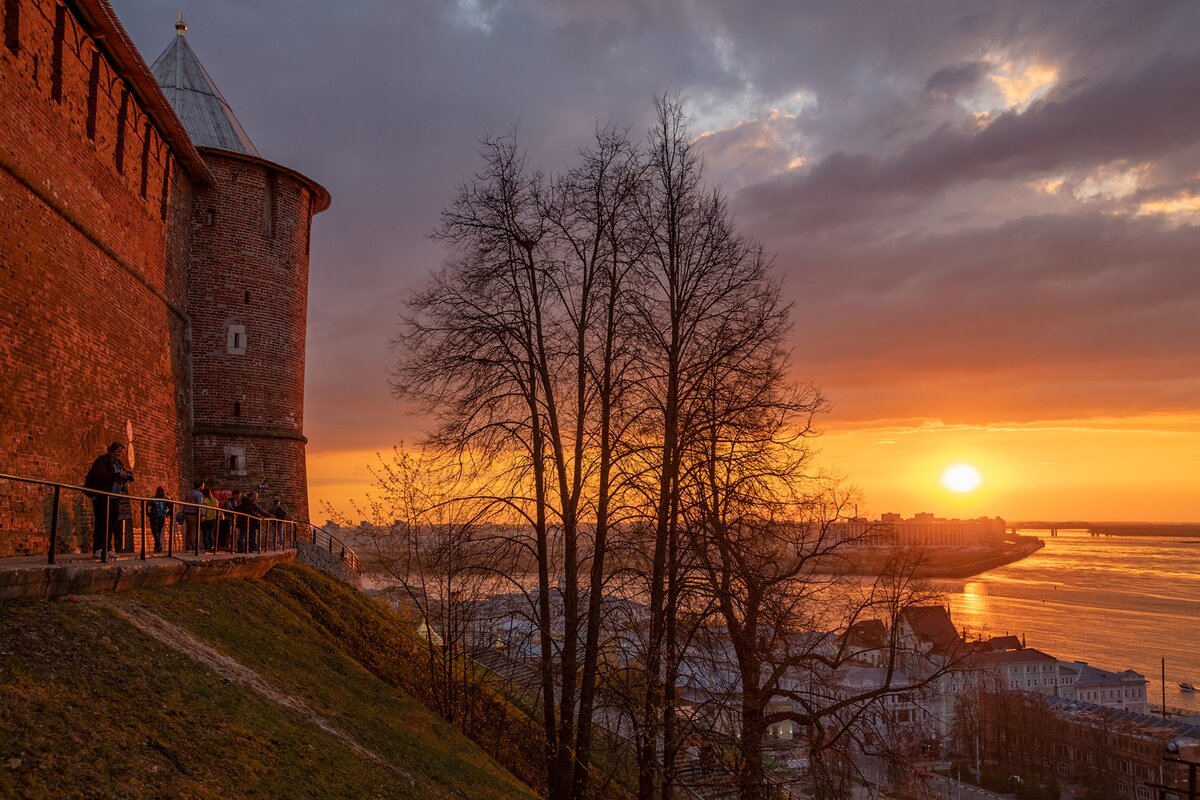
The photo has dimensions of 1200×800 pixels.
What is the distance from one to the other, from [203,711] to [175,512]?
11.0 meters

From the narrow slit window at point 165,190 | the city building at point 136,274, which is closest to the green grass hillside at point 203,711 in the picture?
the city building at point 136,274

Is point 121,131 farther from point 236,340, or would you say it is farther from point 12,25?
point 236,340

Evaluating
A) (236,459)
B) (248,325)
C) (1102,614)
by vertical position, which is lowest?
(1102,614)

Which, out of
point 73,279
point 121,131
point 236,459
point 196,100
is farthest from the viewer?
point 196,100

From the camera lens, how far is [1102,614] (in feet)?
332

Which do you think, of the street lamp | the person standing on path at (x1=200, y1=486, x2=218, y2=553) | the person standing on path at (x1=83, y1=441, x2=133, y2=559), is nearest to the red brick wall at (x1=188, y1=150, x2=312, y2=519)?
the person standing on path at (x1=200, y1=486, x2=218, y2=553)

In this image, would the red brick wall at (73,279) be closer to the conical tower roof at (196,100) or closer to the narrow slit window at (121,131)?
the narrow slit window at (121,131)

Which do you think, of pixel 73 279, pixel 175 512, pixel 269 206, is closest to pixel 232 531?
pixel 175 512

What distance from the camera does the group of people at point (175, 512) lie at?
1070cm

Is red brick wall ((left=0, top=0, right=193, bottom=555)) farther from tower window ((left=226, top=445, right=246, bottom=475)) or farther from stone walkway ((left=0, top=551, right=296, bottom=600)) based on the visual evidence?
stone walkway ((left=0, top=551, right=296, bottom=600))

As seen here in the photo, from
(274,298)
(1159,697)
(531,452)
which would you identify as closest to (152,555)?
(531,452)

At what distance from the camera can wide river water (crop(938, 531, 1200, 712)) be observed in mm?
76375

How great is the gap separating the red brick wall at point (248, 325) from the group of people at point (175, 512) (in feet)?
3.20

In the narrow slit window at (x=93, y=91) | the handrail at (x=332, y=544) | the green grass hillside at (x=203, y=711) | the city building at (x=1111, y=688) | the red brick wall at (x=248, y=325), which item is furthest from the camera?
the city building at (x=1111, y=688)
